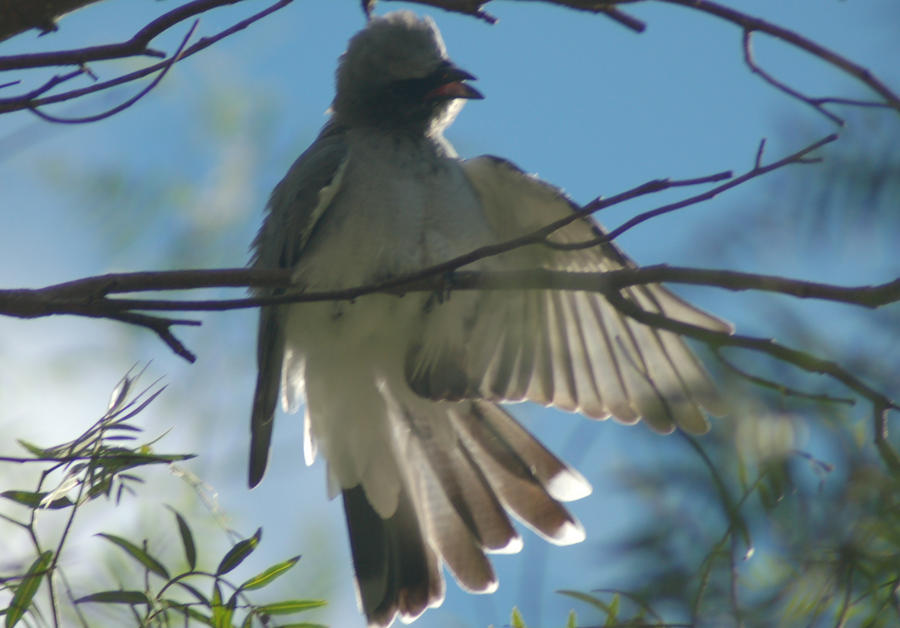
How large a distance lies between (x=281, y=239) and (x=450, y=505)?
1300 millimetres

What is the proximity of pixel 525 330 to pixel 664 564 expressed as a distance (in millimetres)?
3152

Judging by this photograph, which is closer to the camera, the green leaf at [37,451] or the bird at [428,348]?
the green leaf at [37,451]

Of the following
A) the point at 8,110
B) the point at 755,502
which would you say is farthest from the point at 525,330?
the point at 755,502

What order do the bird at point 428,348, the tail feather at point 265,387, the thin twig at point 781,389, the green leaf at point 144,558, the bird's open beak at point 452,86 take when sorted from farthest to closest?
the bird's open beak at point 452,86 → the bird at point 428,348 → the tail feather at point 265,387 → the green leaf at point 144,558 → the thin twig at point 781,389

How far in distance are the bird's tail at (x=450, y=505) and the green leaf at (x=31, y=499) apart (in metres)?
1.97

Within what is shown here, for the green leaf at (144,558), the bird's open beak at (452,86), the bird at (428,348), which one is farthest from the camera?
the bird's open beak at (452,86)

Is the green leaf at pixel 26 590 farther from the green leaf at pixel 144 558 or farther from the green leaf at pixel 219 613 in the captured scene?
the green leaf at pixel 219 613

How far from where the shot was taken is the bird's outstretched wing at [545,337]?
179 inches

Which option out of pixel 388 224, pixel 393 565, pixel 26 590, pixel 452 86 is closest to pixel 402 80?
pixel 452 86

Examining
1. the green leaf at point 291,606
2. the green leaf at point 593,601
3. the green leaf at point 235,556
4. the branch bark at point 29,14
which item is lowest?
the green leaf at point 593,601

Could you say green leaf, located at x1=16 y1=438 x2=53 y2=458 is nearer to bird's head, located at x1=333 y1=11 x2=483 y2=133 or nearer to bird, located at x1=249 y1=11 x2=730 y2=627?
bird, located at x1=249 y1=11 x2=730 y2=627

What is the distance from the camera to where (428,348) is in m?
4.54

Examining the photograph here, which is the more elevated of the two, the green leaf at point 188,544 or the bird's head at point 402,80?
the bird's head at point 402,80

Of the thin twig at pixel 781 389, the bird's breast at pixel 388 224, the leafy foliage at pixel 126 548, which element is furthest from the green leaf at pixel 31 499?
the bird's breast at pixel 388 224
